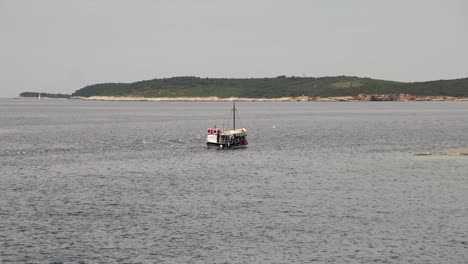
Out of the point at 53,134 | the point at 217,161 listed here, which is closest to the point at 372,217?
the point at 217,161

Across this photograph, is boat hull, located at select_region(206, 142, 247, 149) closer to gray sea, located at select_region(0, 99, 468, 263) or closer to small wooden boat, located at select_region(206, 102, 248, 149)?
small wooden boat, located at select_region(206, 102, 248, 149)

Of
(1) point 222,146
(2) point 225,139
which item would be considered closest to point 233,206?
(1) point 222,146

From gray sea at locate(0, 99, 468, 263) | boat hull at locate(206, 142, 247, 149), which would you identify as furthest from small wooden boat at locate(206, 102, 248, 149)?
gray sea at locate(0, 99, 468, 263)

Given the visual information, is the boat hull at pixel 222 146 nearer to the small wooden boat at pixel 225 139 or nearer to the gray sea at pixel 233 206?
the small wooden boat at pixel 225 139

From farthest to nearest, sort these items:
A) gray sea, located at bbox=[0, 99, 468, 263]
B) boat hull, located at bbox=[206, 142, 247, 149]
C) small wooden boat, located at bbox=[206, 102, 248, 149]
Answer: small wooden boat, located at bbox=[206, 102, 248, 149] < boat hull, located at bbox=[206, 142, 247, 149] < gray sea, located at bbox=[0, 99, 468, 263]

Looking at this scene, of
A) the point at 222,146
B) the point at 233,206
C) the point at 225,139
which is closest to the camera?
the point at 233,206

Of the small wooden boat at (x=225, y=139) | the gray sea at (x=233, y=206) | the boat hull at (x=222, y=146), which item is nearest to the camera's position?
the gray sea at (x=233, y=206)

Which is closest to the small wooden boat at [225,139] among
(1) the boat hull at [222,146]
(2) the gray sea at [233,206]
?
(1) the boat hull at [222,146]

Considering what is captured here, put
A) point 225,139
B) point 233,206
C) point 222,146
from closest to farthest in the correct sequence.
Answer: point 233,206 < point 222,146 < point 225,139

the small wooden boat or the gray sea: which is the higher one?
the small wooden boat

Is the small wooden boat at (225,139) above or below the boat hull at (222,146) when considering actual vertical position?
above

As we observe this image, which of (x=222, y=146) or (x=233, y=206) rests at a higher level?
(x=222, y=146)

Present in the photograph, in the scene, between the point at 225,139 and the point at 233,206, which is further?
the point at 225,139

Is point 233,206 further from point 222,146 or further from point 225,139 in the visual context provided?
point 225,139
